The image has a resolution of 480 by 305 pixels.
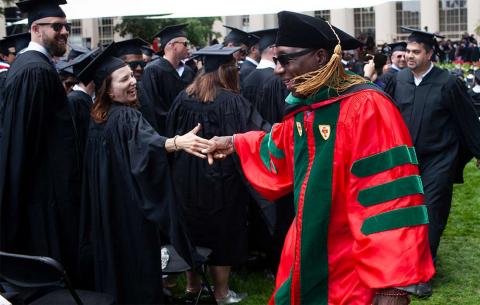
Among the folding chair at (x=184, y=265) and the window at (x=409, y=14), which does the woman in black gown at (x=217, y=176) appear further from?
the window at (x=409, y=14)

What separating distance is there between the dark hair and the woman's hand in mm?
1416

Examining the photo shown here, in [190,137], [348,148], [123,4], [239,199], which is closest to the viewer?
[348,148]

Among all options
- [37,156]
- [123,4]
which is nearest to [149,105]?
[123,4]

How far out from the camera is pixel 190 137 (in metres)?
4.33

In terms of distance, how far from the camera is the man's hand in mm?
4004

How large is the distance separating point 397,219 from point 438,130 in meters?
3.56

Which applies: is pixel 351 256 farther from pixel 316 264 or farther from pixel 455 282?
Answer: pixel 455 282

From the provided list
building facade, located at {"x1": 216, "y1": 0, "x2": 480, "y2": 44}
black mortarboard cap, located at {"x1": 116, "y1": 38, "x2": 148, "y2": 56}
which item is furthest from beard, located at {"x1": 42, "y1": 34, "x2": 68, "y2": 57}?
building facade, located at {"x1": 216, "y1": 0, "x2": 480, "y2": 44}

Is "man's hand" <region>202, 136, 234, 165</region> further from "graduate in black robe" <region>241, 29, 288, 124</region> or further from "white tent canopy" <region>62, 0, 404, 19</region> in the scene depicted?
"white tent canopy" <region>62, 0, 404, 19</region>

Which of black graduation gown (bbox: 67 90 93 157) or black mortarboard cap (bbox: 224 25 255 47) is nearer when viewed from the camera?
black graduation gown (bbox: 67 90 93 157)

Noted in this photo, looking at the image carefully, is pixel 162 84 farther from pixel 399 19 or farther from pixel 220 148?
pixel 399 19

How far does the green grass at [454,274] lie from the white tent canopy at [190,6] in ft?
9.95

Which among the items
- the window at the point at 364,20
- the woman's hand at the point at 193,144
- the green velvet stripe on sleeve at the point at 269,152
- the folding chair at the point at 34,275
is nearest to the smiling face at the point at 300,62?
the green velvet stripe on sleeve at the point at 269,152

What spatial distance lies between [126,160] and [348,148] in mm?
1813
